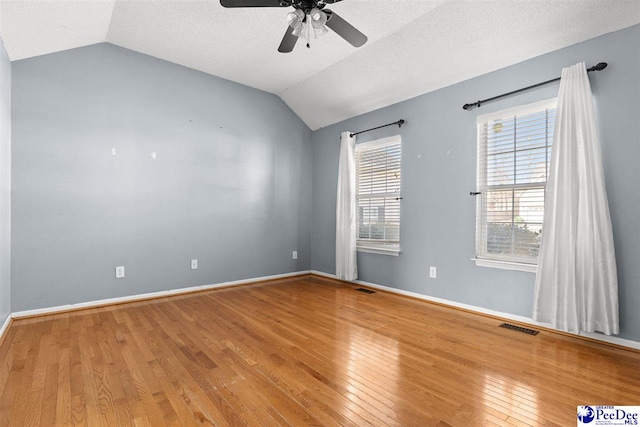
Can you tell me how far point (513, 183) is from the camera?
3.11 meters

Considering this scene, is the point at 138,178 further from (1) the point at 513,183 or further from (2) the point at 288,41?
(1) the point at 513,183

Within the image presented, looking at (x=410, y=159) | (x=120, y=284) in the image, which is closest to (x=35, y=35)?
(x=120, y=284)

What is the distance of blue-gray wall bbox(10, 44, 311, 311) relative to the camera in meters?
3.21

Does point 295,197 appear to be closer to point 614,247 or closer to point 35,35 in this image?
point 35,35

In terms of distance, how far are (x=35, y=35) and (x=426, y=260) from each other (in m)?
4.63

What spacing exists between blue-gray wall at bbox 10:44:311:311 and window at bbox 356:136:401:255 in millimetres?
1283

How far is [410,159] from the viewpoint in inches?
158

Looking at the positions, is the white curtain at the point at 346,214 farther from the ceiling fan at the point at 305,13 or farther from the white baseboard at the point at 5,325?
the white baseboard at the point at 5,325

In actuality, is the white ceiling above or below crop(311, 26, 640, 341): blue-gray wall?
above

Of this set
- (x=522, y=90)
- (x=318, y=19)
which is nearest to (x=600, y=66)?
(x=522, y=90)

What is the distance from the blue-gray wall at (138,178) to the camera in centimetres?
321

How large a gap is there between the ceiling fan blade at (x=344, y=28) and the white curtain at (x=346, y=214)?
224 centimetres

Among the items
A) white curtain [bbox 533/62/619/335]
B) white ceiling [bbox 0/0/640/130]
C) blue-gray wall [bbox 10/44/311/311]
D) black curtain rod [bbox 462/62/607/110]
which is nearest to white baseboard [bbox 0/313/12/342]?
blue-gray wall [bbox 10/44/311/311]

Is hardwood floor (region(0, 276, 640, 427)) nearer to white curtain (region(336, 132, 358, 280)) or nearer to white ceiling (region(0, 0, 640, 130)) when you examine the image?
white curtain (region(336, 132, 358, 280))
